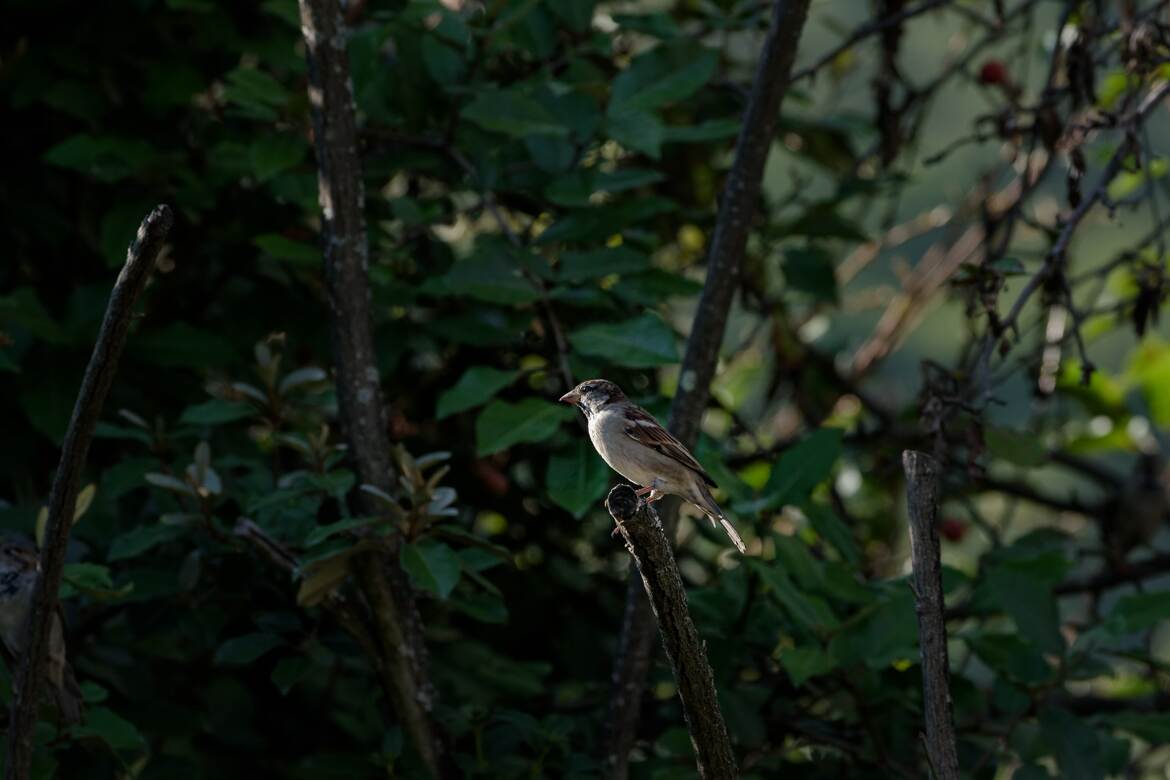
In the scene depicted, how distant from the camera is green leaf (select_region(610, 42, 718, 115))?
4566 millimetres

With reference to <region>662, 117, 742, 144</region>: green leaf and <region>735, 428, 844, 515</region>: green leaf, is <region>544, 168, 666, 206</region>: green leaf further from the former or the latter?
<region>735, 428, 844, 515</region>: green leaf

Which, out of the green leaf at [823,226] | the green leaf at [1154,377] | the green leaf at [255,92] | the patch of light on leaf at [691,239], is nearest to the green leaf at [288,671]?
the green leaf at [255,92]

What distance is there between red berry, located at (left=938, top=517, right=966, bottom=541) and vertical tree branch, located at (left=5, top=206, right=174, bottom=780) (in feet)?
16.0

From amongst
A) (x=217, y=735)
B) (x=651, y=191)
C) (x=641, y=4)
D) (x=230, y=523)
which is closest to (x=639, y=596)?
(x=230, y=523)

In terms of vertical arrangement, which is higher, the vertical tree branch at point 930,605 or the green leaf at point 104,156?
the green leaf at point 104,156

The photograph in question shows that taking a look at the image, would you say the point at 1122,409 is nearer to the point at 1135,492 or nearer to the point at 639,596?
the point at 1135,492

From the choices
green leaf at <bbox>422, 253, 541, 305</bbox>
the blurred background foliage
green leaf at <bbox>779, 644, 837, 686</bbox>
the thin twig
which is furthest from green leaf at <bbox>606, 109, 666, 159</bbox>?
green leaf at <bbox>779, 644, 837, 686</bbox>

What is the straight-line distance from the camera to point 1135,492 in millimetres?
6512

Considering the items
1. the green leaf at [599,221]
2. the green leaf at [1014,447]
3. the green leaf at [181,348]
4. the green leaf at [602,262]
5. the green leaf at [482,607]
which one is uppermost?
the green leaf at [599,221]

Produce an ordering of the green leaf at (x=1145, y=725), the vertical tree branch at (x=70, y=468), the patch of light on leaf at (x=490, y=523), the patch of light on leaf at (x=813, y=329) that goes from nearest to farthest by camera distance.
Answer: the vertical tree branch at (x=70, y=468)
the green leaf at (x=1145, y=725)
the patch of light on leaf at (x=490, y=523)
the patch of light on leaf at (x=813, y=329)

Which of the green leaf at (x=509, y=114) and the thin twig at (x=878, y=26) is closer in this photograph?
the green leaf at (x=509, y=114)

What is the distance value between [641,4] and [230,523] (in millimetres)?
2880

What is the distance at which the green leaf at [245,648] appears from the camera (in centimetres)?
394

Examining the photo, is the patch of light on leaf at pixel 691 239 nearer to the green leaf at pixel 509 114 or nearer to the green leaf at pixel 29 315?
the green leaf at pixel 509 114
